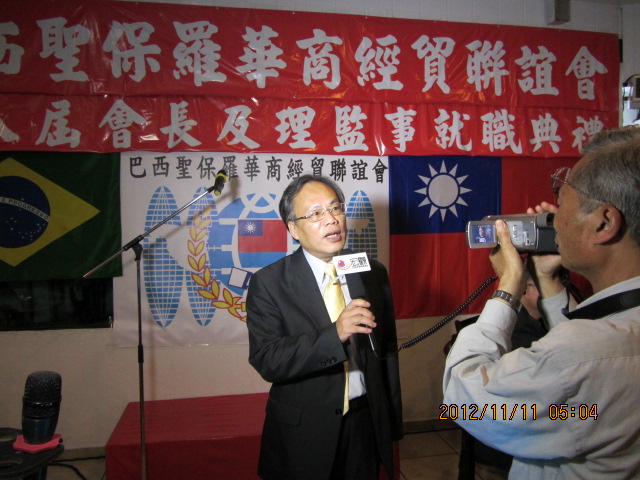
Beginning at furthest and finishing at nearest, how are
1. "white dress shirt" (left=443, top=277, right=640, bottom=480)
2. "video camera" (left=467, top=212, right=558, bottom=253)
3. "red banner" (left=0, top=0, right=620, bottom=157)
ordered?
"red banner" (left=0, top=0, right=620, bottom=157), "video camera" (left=467, top=212, right=558, bottom=253), "white dress shirt" (left=443, top=277, right=640, bottom=480)

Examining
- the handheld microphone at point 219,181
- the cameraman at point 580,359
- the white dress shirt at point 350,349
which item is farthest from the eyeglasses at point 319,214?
the handheld microphone at point 219,181

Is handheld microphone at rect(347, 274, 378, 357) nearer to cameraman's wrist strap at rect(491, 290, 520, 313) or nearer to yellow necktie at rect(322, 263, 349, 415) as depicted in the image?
yellow necktie at rect(322, 263, 349, 415)

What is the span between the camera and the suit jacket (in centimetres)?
134

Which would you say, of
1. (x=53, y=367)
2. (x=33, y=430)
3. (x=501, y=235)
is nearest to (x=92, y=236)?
(x=53, y=367)

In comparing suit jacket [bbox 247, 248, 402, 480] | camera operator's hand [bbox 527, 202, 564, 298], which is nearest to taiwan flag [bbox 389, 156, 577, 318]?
suit jacket [bbox 247, 248, 402, 480]

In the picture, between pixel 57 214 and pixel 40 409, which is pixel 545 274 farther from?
pixel 57 214

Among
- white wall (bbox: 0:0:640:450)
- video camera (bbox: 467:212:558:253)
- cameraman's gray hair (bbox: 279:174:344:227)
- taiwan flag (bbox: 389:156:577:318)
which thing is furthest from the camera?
taiwan flag (bbox: 389:156:577:318)

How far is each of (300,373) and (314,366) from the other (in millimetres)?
58

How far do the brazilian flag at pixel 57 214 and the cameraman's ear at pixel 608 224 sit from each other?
265 cm

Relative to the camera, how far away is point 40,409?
0.98m

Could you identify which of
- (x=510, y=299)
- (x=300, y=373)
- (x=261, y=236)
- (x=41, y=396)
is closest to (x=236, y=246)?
(x=261, y=236)

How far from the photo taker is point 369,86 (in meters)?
2.85

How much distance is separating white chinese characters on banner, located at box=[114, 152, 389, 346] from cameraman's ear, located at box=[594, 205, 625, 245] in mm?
2165

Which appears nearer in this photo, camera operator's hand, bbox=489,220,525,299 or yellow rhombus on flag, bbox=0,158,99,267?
camera operator's hand, bbox=489,220,525,299
